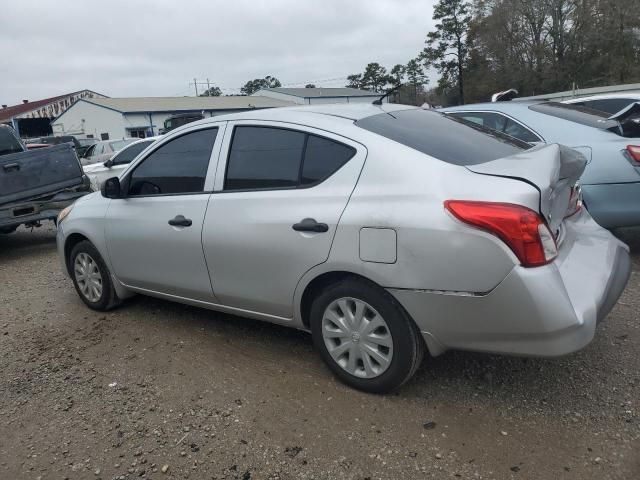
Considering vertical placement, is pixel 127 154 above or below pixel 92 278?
above

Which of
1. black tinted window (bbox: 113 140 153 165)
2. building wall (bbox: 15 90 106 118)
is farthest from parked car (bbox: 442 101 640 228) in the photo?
building wall (bbox: 15 90 106 118)

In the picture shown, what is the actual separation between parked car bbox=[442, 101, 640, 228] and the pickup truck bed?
5.86 metres

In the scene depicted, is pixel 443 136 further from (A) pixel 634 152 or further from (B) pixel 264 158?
(A) pixel 634 152

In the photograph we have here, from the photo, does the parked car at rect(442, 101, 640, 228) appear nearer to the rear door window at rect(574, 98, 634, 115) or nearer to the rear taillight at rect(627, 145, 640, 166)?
the rear taillight at rect(627, 145, 640, 166)

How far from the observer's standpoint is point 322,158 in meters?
3.17

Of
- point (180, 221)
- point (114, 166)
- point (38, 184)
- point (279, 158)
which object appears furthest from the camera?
point (114, 166)

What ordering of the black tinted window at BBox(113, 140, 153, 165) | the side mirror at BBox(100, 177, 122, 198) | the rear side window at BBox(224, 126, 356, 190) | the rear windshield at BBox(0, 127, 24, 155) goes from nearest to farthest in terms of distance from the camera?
the rear side window at BBox(224, 126, 356, 190) → the side mirror at BBox(100, 177, 122, 198) → the rear windshield at BBox(0, 127, 24, 155) → the black tinted window at BBox(113, 140, 153, 165)

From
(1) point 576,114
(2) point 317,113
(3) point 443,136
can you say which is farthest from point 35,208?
(1) point 576,114

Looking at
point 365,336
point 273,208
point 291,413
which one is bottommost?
point 291,413

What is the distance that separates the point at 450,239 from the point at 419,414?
993 mm

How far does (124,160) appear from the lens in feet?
38.0

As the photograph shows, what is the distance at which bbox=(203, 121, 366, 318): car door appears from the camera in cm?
305

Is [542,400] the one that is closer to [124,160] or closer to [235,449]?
[235,449]

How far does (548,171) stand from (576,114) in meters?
3.12
